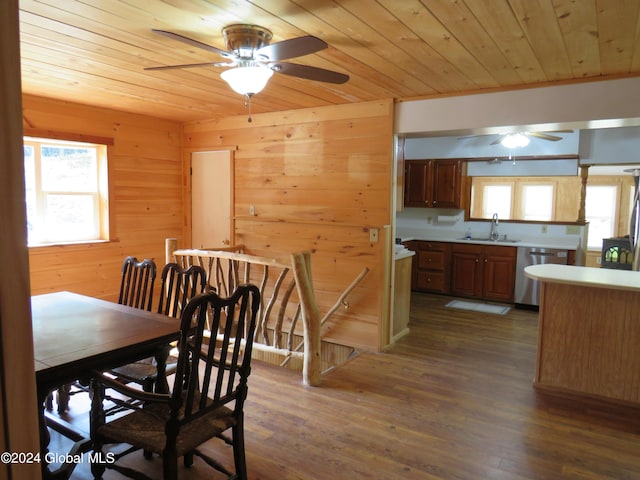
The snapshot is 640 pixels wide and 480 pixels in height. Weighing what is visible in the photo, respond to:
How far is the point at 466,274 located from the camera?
6.40 metres

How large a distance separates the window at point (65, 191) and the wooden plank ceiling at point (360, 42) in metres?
0.69

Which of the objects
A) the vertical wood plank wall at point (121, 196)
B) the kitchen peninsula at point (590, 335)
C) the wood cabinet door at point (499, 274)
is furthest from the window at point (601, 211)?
the vertical wood plank wall at point (121, 196)

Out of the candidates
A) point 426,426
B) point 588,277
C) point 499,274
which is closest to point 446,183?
point 499,274

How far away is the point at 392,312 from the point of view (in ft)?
14.1

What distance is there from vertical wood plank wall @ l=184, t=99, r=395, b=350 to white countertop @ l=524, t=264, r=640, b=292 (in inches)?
52.6

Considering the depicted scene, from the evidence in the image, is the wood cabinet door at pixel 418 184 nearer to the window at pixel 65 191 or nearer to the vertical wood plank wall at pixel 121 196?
the vertical wood plank wall at pixel 121 196

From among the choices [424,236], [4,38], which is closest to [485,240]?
[424,236]

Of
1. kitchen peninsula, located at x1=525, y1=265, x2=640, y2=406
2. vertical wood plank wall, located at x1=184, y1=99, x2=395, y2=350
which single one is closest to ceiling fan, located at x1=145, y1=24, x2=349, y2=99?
vertical wood plank wall, located at x1=184, y1=99, x2=395, y2=350

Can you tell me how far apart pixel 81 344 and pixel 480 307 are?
5118mm

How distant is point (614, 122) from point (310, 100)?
96.5 inches

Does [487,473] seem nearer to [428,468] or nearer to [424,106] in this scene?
[428,468]

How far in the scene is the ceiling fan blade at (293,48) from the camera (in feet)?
6.36

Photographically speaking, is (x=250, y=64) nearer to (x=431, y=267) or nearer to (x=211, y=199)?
(x=211, y=199)

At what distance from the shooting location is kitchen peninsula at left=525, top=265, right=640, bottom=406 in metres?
3.07
